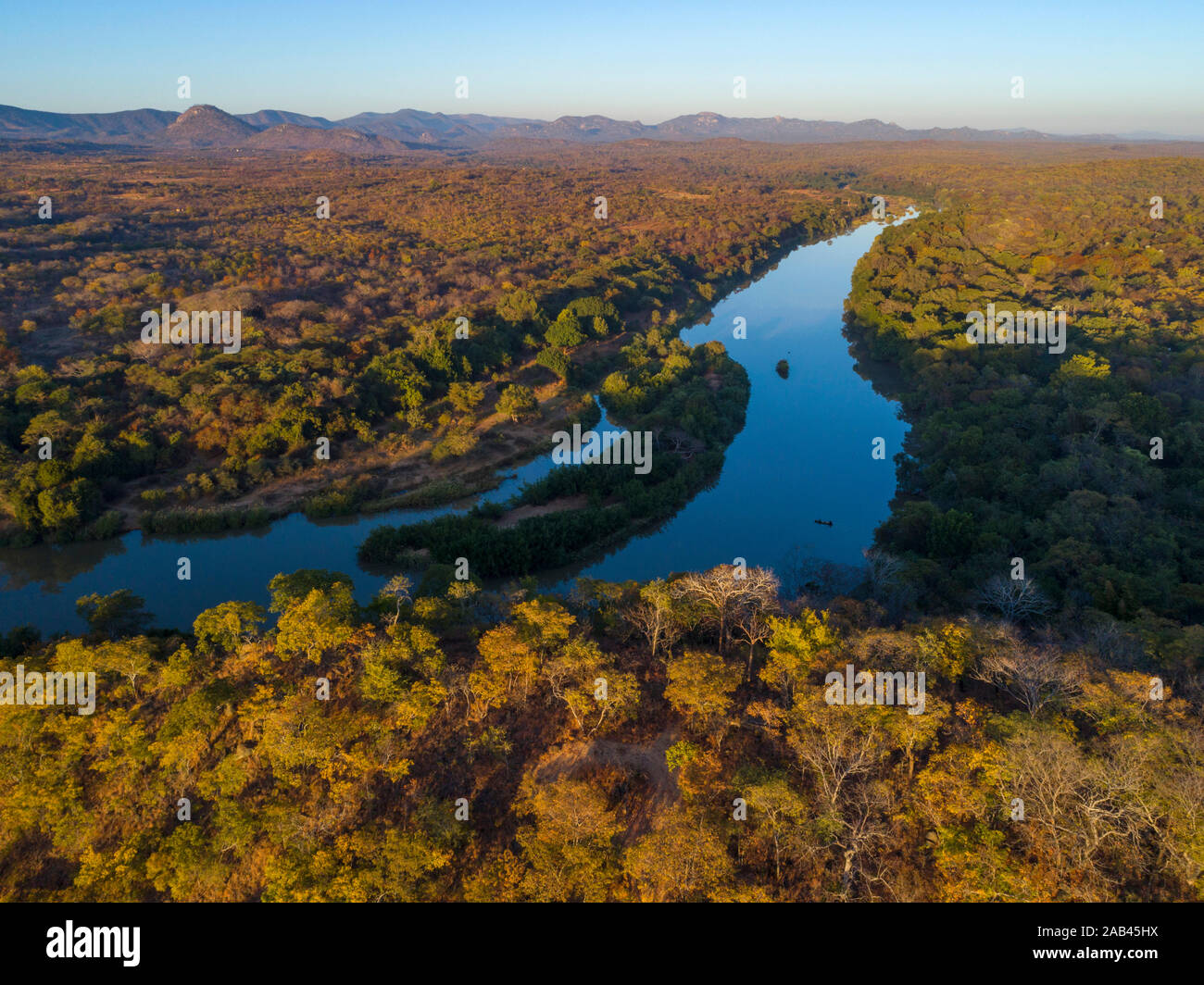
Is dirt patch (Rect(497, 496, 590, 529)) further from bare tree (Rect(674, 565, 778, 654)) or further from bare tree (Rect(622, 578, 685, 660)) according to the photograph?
bare tree (Rect(674, 565, 778, 654))

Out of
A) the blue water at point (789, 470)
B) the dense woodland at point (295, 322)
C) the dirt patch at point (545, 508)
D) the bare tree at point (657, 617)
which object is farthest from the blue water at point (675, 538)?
the bare tree at point (657, 617)

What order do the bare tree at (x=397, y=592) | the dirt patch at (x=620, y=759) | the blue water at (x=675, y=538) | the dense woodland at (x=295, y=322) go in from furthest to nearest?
the dense woodland at (x=295, y=322), the blue water at (x=675, y=538), the bare tree at (x=397, y=592), the dirt patch at (x=620, y=759)

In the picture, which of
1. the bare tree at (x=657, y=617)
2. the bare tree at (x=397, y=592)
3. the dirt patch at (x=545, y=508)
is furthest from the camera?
the dirt patch at (x=545, y=508)

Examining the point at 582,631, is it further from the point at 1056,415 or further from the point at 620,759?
the point at 1056,415

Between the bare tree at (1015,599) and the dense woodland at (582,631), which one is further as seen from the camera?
the bare tree at (1015,599)

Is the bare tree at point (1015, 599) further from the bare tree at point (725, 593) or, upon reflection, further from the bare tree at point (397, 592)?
the bare tree at point (397, 592)

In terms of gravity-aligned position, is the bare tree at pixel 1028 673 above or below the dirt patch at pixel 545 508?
below

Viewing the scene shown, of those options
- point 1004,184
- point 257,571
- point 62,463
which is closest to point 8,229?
point 62,463
